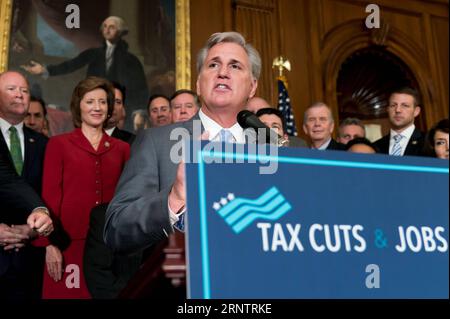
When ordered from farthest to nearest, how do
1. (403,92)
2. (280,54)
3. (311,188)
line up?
(280,54)
(403,92)
(311,188)

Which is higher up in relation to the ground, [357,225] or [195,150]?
[195,150]

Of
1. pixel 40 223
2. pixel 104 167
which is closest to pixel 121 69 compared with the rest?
pixel 104 167

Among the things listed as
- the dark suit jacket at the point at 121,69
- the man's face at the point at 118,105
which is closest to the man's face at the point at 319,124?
the man's face at the point at 118,105

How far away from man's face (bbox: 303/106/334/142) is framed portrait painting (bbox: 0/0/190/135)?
1.78m

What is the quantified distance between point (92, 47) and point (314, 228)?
Result: 539 cm

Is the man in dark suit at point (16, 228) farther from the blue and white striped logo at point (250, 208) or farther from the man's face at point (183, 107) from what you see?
the blue and white striped logo at point (250, 208)

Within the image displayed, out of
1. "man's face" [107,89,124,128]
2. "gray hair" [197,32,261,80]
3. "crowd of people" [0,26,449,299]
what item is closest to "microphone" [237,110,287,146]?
"crowd of people" [0,26,449,299]

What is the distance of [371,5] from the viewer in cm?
784

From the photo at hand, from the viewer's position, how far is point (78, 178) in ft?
12.1

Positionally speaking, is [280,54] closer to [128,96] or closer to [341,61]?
[341,61]

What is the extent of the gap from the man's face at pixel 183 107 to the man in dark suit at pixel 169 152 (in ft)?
6.44
